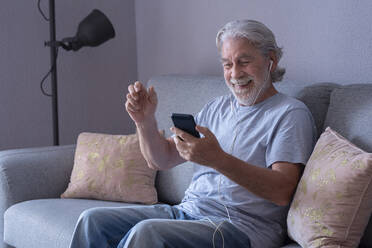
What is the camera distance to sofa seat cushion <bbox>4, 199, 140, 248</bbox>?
1.99 meters

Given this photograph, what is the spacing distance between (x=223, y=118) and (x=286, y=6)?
2.29ft

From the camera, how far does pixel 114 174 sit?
233 cm

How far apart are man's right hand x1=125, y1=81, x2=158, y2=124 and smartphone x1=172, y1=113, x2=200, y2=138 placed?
0.23 meters

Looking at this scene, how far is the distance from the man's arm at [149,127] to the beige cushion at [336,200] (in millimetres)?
540

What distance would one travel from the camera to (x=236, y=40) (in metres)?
1.81

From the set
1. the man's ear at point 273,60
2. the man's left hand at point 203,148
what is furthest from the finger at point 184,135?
the man's ear at point 273,60

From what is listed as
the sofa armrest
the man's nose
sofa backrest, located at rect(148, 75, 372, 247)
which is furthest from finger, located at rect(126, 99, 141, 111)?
the sofa armrest

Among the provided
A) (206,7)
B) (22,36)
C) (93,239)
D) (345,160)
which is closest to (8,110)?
(22,36)

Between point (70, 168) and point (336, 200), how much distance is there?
4.55 feet

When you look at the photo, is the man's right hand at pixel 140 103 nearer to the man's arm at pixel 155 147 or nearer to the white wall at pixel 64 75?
the man's arm at pixel 155 147

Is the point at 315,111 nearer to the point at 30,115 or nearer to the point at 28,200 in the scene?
the point at 28,200

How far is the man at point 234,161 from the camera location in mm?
1550

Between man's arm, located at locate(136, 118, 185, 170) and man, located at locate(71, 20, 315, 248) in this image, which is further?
man's arm, located at locate(136, 118, 185, 170)

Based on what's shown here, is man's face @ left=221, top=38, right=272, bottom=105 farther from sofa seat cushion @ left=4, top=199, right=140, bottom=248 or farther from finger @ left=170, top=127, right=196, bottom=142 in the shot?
sofa seat cushion @ left=4, top=199, right=140, bottom=248
